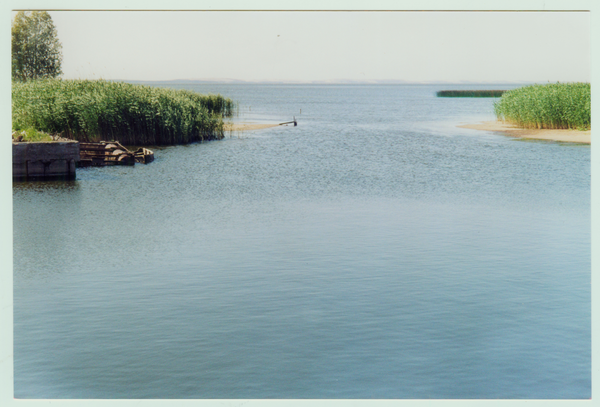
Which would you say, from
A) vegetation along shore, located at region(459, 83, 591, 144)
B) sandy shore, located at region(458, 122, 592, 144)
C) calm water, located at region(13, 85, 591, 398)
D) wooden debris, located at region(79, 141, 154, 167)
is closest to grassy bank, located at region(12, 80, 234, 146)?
wooden debris, located at region(79, 141, 154, 167)

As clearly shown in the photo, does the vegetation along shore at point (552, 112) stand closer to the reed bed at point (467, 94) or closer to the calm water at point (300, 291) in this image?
the calm water at point (300, 291)

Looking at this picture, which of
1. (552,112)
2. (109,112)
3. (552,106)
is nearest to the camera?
(109,112)

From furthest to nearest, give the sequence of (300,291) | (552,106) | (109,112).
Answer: (552,106) → (109,112) → (300,291)

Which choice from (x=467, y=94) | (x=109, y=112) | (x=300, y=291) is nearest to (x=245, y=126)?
(x=109, y=112)

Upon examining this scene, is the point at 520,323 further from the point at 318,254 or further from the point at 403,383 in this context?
the point at 318,254

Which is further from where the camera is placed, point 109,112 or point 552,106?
point 552,106

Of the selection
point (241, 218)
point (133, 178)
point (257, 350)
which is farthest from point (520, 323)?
point (133, 178)

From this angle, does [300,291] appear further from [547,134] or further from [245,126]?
[245,126]

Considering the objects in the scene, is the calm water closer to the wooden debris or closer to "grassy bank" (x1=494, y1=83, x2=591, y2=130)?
the wooden debris

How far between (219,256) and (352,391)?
6496 mm

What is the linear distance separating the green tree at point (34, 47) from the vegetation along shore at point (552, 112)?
41350mm

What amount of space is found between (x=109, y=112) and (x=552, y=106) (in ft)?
95.2

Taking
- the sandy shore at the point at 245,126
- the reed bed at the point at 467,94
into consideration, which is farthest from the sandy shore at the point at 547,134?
the reed bed at the point at 467,94

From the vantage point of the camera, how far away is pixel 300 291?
1174cm
